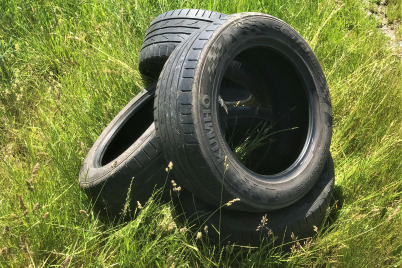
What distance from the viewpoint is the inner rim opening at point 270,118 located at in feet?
12.0

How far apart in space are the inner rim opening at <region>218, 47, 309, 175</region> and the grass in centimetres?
46

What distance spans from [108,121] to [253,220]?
158 centimetres

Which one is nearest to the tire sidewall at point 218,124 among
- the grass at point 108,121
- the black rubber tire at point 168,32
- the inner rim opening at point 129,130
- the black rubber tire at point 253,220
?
the black rubber tire at point 253,220

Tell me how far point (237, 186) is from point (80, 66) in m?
2.14

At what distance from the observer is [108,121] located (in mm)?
4133

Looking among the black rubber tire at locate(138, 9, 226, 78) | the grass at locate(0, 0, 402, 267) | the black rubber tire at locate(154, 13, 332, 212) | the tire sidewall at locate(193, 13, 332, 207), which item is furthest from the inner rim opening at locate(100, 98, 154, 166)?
the tire sidewall at locate(193, 13, 332, 207)

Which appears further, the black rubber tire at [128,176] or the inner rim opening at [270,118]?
the inner rim opening at [270,118]

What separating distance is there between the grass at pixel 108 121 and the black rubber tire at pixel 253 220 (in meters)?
0.08

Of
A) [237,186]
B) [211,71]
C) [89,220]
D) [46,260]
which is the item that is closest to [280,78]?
[211,71]

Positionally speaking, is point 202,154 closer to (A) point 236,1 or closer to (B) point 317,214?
(B) point 317,214

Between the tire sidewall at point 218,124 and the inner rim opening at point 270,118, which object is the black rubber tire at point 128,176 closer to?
the tire sidewall at point 218,124

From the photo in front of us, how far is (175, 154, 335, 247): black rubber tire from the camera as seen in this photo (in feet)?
10.2

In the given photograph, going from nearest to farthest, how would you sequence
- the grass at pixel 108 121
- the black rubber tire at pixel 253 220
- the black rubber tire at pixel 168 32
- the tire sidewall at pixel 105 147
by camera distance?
the grass at pixel 108 121, the black rubber tire at pixel 253 220, the tire sidewall at pixel 105 147, the black rubber tire at pixel 168 32

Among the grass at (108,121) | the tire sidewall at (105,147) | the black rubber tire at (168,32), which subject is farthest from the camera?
the black rubber tire at (168,32)
